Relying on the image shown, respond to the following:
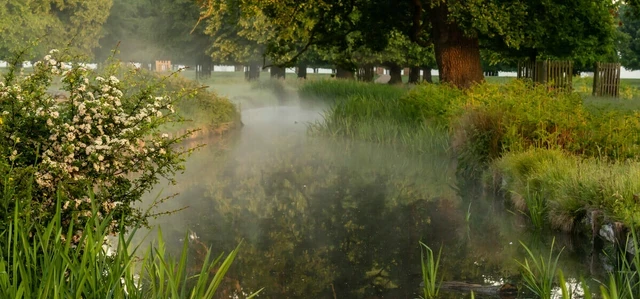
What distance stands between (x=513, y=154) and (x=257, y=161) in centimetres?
784

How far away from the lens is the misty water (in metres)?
9.25

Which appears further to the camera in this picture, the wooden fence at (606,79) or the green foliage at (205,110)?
the wooden fence at (606,79)

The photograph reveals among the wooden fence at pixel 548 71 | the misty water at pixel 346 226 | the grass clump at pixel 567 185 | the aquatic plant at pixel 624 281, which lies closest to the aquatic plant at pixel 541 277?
the misty water at pixel 346 226

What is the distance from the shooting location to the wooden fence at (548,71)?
2933 cm

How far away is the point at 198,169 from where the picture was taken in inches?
753

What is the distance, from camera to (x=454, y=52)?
2372 cm

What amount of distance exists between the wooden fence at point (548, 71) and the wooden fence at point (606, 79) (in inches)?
164

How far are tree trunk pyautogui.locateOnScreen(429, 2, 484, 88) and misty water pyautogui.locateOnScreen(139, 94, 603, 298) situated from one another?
4068 millimetres

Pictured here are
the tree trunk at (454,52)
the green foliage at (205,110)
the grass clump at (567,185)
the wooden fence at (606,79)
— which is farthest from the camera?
the wooden fence at (606,79)

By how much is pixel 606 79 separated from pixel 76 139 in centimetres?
2974

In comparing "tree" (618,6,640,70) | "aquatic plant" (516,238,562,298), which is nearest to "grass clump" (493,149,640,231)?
"aquatic plant" (516,238,562,298)

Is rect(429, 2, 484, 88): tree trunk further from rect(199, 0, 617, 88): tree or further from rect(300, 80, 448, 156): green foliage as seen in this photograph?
rect(300, 80, 448, 156): green foliage

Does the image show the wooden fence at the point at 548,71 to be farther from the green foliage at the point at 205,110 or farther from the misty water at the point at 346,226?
the green foliage at the point at 205,110

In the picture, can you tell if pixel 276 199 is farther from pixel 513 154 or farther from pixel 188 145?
pixel 188 145
